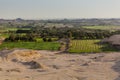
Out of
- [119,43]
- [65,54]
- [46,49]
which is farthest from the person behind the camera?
[119,43]

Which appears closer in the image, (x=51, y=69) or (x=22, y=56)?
(x=51, y=69)

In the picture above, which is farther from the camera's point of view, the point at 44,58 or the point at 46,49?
the point at 46,49

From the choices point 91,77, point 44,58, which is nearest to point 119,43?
point 44,58

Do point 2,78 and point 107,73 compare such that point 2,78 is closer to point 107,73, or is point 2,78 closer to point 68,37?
point 107,73

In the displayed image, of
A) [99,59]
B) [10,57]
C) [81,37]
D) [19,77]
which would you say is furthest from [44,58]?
[81,37]

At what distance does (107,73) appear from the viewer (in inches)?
1243

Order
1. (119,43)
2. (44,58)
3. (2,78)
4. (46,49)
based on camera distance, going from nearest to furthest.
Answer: (2,78), (44,58), (46,49), (119,43)

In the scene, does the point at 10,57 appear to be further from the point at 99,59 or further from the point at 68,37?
the point at 68,37

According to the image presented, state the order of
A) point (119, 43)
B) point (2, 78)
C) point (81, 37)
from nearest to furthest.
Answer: point (2, 78), point (119, 43), point (81, 37)

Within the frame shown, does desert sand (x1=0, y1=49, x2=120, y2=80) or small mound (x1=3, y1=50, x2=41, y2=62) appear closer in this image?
desert sand (x1=0, y1=49, x2=120, y2=80)

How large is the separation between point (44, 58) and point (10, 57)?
5.20 meters

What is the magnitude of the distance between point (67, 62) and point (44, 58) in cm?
526

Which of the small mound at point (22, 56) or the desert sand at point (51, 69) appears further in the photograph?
the small mound at point (22, 56)

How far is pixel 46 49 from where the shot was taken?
54688 mm
